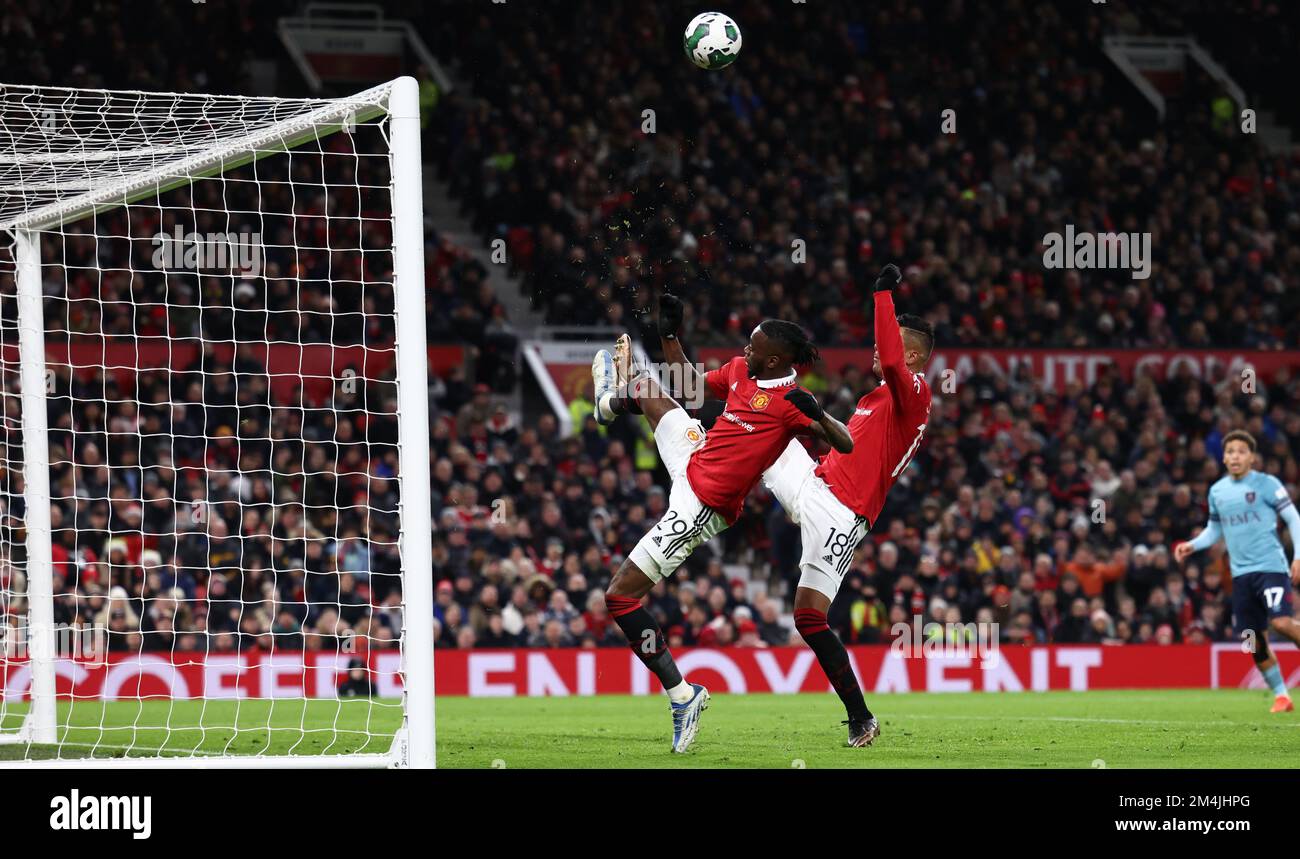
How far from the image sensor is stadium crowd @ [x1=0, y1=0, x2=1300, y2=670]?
16.9 meters

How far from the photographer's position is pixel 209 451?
1791cm

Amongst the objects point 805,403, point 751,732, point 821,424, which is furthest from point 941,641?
point 805,403

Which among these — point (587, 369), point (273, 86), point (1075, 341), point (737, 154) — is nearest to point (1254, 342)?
point (1075, 341)

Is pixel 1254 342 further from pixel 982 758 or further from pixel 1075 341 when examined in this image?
pixel 982 758

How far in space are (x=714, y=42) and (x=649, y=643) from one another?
4302 millimetres

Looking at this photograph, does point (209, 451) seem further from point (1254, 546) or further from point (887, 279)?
point (887, 279)

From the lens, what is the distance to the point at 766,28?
81.5ft

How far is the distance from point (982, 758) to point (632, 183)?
1436 centimetres

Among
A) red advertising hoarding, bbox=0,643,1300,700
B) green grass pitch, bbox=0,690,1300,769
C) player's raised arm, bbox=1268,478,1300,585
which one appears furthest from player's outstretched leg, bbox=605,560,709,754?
red advertising hoarding, bbox=0,643,1300,700

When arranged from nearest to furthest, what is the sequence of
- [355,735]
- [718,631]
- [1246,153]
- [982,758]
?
[982,758]
[355,735]
[718,631]
[1246,153]

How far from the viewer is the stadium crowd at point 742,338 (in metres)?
16.9

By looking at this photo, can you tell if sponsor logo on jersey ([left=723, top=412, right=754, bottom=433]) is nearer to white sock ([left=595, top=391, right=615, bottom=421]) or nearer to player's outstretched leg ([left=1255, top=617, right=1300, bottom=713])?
white sock ([left=595, top=391, right=615, bottom=421])

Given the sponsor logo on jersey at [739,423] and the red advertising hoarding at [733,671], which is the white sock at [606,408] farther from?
the red advertising hoarding at [733,671]

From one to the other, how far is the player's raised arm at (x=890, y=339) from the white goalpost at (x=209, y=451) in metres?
2.39
